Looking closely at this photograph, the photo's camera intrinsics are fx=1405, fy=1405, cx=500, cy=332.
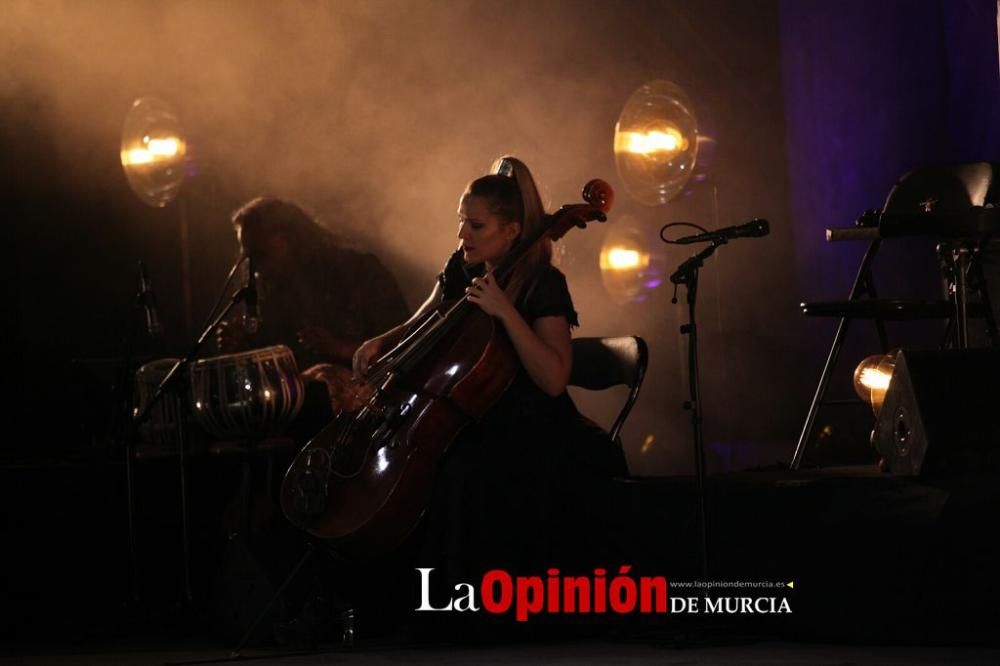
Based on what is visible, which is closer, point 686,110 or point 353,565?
point 353,565

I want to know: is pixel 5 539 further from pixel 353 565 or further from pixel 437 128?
pixel 437 128

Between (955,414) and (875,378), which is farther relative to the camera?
(875,378)

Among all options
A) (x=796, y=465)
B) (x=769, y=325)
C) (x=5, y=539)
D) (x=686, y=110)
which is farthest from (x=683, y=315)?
(x=5, y=539)

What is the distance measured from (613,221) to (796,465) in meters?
4.03

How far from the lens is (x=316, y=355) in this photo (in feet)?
18.9

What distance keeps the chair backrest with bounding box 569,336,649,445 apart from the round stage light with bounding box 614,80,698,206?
10.1ft

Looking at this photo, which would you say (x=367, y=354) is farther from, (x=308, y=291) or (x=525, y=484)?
(x=308, y=291)

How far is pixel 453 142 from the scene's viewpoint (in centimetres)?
746

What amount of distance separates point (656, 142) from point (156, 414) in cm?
322

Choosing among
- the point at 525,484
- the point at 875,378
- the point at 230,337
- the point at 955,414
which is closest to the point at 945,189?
the point at 875,378

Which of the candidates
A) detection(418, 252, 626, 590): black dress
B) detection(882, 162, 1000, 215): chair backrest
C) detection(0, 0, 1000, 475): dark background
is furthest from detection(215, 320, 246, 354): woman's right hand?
detection(882, 162, 1000, 215): chair backrest

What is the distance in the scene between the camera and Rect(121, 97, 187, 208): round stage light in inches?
271

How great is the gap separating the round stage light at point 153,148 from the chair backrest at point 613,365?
3.22m

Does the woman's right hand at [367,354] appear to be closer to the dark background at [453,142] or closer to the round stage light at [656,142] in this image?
the dark background at [453,142]
